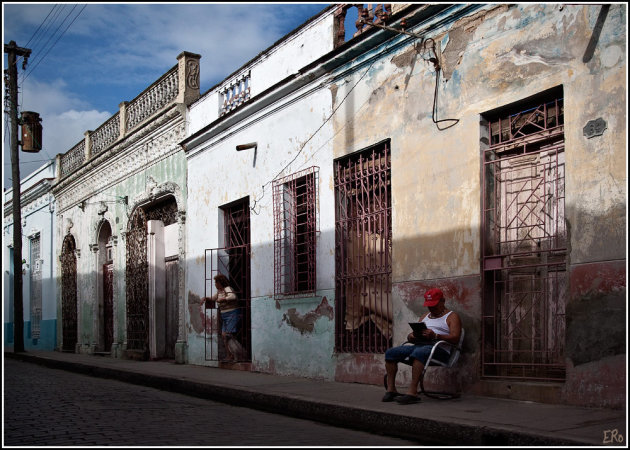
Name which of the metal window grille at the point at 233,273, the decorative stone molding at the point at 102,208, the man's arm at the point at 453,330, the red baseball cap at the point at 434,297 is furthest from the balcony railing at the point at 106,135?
the man's arm at the point at 453,330

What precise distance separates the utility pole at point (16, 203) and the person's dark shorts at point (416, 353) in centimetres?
1558

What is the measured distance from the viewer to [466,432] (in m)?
5.48

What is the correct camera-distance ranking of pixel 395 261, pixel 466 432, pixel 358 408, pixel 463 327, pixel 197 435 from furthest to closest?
pixel 395 261, pixel 463 327, pixel 358 408, pixel 197 435, pixel 466 432

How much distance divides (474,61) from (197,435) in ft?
14.8

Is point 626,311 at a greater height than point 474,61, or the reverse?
point 474,61

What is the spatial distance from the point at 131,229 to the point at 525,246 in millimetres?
11421

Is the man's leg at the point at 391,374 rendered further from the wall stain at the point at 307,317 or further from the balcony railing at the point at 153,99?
the balcony railing at the point at 153,99

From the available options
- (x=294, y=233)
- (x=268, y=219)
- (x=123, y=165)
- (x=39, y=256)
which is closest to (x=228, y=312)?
(x=268, y=219)

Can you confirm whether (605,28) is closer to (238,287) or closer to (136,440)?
(136,440)

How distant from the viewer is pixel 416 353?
6875mm

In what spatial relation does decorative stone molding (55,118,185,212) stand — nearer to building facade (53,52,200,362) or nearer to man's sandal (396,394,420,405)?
building facade (53,52,200,362)

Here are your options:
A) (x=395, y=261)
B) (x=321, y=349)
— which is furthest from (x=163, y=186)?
(x=395, y=261)

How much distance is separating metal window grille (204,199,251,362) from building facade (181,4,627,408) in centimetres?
22

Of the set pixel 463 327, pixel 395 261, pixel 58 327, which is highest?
pixel 395 261
